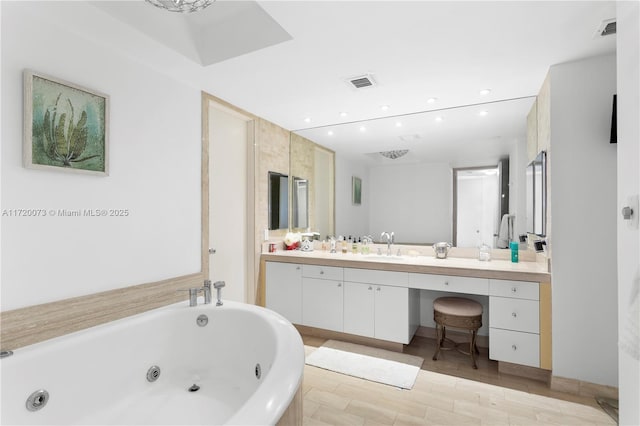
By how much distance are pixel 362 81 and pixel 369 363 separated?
7.31 ft

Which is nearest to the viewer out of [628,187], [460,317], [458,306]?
[628,187]

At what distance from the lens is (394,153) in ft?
10.9

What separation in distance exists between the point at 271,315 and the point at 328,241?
73.7 inches

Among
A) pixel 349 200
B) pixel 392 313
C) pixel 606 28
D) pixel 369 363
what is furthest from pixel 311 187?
pixel 606 28

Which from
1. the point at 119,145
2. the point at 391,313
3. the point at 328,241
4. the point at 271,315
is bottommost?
the point at 391,313

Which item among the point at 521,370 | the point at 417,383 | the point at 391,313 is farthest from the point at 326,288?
the point at 521,370

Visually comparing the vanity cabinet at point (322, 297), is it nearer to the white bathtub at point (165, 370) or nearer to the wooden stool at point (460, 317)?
the wooden stool at point (460, 317)

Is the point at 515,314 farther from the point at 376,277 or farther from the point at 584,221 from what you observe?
the point at 376,277

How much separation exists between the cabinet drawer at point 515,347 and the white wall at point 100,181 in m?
2.41

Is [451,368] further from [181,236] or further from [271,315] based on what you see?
[181,236]

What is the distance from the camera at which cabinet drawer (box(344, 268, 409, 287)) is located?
2686 mm

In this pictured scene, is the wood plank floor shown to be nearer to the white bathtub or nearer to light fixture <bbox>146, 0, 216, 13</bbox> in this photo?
the white bathtub

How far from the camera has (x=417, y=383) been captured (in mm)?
2242

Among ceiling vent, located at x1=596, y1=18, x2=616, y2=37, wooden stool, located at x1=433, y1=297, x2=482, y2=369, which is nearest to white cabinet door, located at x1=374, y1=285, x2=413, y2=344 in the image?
wooden stool, located at x1=433, y1=297, x2=482, y2=369
